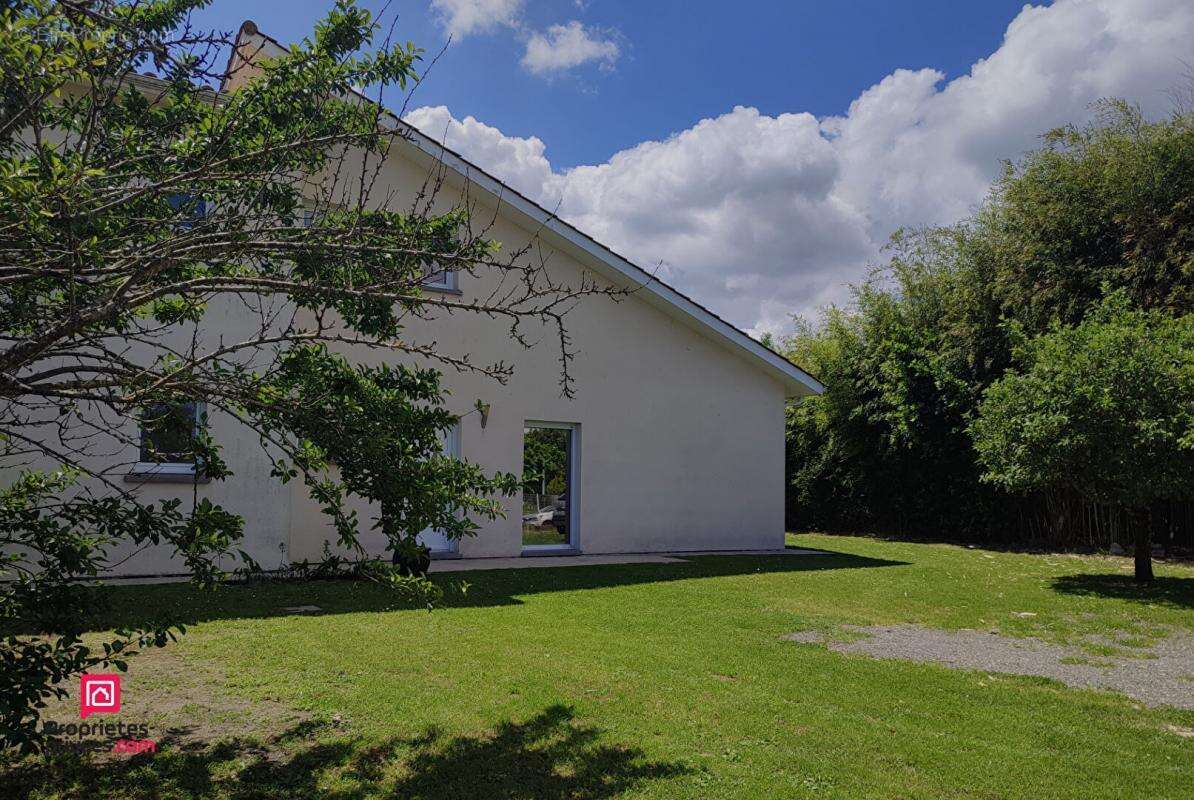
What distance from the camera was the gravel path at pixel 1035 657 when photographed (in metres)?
→ 5.95

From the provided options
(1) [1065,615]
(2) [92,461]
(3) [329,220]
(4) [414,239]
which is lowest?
(1) [1065,615]

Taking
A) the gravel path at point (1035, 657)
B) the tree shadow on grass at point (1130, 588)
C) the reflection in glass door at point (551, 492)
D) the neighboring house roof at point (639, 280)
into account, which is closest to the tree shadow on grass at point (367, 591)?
the reflection in glass door at point (551, 492)

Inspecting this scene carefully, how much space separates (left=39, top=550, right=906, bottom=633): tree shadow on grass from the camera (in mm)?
7102

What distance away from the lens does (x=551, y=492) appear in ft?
46.6

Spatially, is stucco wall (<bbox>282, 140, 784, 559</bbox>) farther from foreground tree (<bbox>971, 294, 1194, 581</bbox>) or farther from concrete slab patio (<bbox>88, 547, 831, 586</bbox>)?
foreground tree (<bbox>971, 294, 1194, 581</bbox>)

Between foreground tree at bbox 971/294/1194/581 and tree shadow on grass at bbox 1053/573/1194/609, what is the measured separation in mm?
400

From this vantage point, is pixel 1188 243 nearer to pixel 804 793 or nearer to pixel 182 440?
pixel 804 793

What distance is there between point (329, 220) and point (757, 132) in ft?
41.3

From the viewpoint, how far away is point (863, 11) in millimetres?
10719

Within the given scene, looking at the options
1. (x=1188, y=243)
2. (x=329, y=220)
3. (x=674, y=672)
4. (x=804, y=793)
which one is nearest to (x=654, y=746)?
(x=804, y=793)

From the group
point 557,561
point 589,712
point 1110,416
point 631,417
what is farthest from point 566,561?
point 1110,416

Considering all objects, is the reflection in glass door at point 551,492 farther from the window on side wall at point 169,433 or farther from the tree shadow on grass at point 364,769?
the window on side wall at point 169,433

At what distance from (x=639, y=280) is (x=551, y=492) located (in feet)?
14.1

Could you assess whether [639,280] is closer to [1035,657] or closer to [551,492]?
[551,492]
